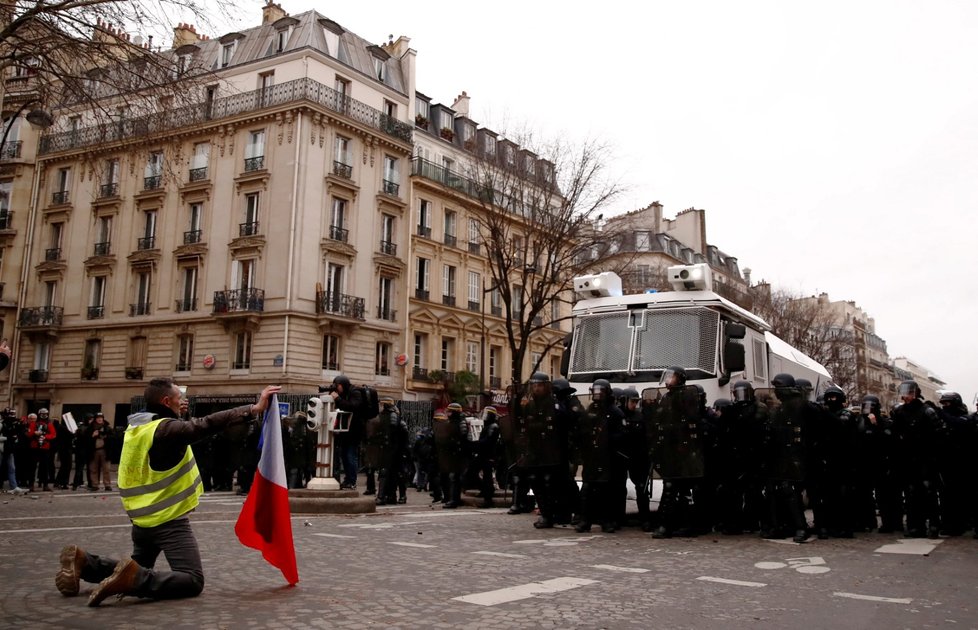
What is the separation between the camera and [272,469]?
642 cm

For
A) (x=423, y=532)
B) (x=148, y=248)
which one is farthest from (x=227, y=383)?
(x=423, y=532)

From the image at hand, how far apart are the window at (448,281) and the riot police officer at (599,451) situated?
101 feet

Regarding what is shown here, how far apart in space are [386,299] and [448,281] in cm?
461

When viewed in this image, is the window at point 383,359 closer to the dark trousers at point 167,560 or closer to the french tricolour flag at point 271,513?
the french tricolour flag at point 271,513

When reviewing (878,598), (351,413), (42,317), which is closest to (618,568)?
(878,598)

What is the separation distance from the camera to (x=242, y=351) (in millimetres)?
34812

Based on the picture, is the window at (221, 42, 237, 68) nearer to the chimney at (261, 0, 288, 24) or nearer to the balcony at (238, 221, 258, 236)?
the chimney at (261, 0, 288, 24)

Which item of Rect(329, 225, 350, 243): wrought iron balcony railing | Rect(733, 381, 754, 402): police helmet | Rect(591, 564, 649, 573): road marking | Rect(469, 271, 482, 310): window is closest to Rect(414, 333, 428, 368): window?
Rect(469, 271, 482, 310): window

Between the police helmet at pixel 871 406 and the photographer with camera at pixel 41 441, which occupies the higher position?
the police helmet at pixel 871 406

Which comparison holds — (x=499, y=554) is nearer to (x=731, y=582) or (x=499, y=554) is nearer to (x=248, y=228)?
(x=731, y=582)

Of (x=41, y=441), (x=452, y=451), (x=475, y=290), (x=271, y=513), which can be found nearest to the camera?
(x=271, y=513)

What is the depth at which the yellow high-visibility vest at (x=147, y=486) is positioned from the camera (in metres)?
5.50

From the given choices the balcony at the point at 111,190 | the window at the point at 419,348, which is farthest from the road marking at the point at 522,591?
the balcony at the point at 111,190

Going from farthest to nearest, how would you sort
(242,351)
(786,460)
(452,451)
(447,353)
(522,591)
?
1. (447,353)
2. (242,351)
3. (452,451)
4. (786,460)
5. (522,591)
